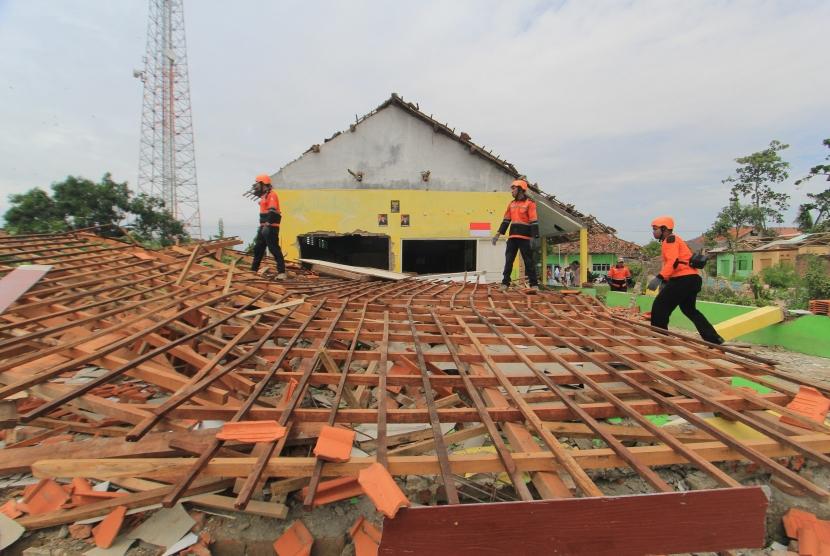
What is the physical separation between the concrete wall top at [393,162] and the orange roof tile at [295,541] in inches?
453

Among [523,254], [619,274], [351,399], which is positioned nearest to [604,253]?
[619,274]

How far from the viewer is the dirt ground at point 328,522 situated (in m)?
1.68

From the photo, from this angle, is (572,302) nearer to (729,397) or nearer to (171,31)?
(729,397)

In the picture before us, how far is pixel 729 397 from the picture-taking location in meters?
2.35

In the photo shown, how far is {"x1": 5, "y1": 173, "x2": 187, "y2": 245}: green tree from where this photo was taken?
14.0m

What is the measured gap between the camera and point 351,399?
2557 millimetres

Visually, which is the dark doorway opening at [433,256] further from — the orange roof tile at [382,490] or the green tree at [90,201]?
the orange roof tile at [382,490]

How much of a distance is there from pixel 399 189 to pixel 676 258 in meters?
9.32

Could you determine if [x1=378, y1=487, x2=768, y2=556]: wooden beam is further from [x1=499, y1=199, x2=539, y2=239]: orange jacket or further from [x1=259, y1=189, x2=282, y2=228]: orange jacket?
[x1=259, y1=189, x2=282, y2=228]: orange jacket

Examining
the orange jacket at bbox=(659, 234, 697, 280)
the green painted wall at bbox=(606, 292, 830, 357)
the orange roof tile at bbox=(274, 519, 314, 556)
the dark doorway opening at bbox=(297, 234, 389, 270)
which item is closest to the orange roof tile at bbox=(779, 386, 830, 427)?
the orange jacket at bbox=(659, 234, 697, 280)

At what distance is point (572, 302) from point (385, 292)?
2.82m

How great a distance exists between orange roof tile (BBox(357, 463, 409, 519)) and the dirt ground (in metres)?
0.60

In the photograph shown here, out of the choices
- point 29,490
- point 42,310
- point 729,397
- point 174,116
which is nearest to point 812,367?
point 729,397

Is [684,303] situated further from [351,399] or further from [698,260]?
[351,399]
